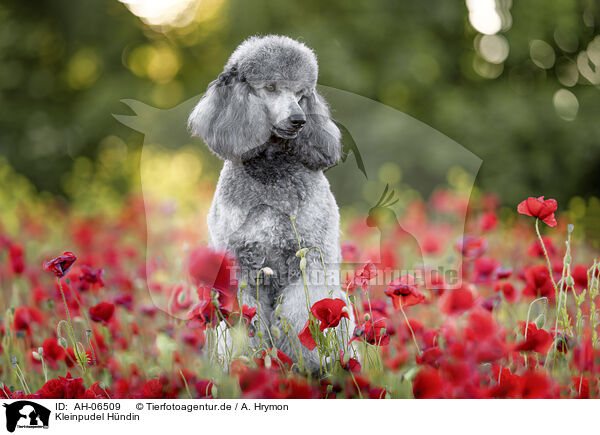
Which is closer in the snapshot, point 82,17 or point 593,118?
point 82,17

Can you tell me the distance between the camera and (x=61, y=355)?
4.66ft

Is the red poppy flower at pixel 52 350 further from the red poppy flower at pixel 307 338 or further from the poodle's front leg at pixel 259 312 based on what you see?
the red poppy flower at pixel 307 338

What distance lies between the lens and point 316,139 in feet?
4.64

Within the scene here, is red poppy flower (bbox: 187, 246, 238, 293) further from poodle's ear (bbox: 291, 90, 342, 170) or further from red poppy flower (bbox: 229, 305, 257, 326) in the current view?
poodle's ear (bbox: 291, 90, 342, 170)

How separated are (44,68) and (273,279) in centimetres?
277

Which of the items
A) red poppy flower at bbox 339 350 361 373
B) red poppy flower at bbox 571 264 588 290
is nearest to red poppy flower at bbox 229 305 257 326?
red poppy flower at bbox 339 350 361 373

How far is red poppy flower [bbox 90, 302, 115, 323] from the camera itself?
57.5 inches

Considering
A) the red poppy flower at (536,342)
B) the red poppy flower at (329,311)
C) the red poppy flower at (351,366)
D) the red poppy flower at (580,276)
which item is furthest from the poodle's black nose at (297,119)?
the red poppy flower at (580,276)

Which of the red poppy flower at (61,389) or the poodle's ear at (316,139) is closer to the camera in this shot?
the red poppy flower at (61,389)
